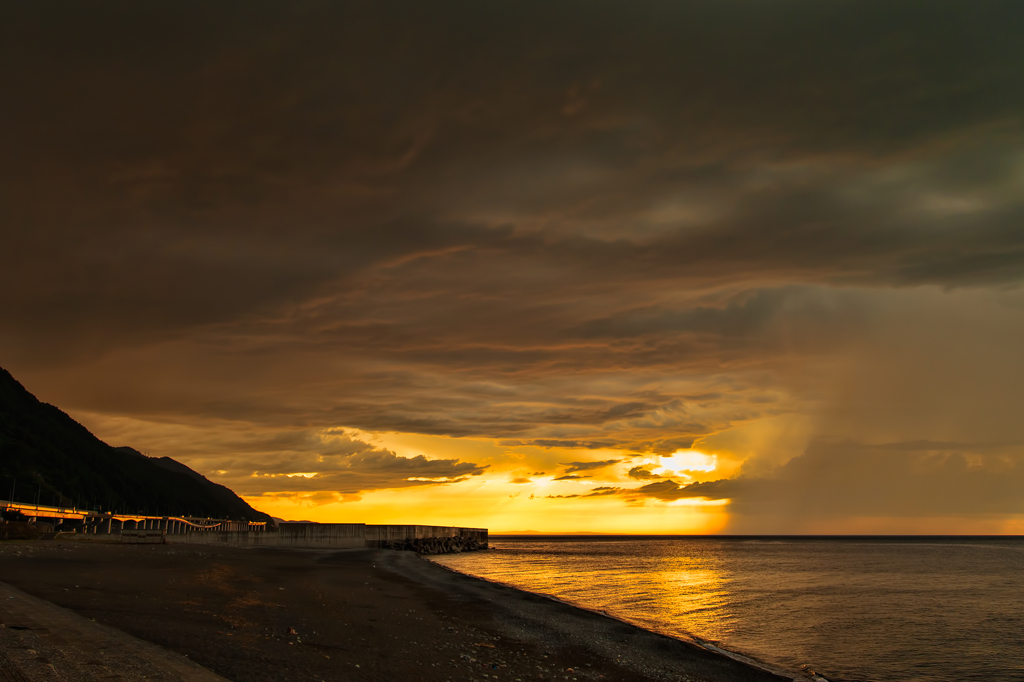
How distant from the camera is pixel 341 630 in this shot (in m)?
20.8

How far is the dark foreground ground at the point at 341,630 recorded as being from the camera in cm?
1559

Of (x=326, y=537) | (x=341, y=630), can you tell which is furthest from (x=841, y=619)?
(x=326, y=537)

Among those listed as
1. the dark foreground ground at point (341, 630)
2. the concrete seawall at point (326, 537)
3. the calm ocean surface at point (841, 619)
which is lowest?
the concrete seawall at point (326, 537)

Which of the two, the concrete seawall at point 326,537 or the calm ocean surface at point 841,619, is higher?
the calm ocean surface at point 841,619

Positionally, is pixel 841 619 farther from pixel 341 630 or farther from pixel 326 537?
pixel 326 537

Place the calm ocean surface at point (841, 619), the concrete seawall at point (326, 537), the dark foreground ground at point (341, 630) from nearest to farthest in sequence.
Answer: the dark foreground ground at point (341, 630), the calm ocean surface at point (841, 619), the concrete seawall at point (326, 537)

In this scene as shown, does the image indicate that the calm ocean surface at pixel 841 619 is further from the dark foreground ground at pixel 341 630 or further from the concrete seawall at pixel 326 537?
the concrete seawall at pixel 326 537

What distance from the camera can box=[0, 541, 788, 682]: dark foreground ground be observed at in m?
15.6

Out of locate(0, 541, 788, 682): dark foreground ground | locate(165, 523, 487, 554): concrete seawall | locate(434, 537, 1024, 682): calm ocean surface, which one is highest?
locate(0, 541, 788, 682): dark foreground ground

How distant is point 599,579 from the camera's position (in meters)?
67.3

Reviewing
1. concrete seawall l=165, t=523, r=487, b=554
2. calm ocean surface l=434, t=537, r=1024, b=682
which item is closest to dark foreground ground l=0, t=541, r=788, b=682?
calm ocean surface l=434, t=537, r=1024, b=682

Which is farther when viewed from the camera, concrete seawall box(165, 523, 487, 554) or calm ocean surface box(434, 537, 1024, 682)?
concrete seawall box(165, 523, 487, 554)

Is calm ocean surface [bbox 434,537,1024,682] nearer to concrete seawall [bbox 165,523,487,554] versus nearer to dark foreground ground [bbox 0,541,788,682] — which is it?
dark foreground ground [bbox 0,541,788,682]

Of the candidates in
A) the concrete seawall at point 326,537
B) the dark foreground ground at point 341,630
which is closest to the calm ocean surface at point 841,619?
the dark foreground ground at point 341,630
